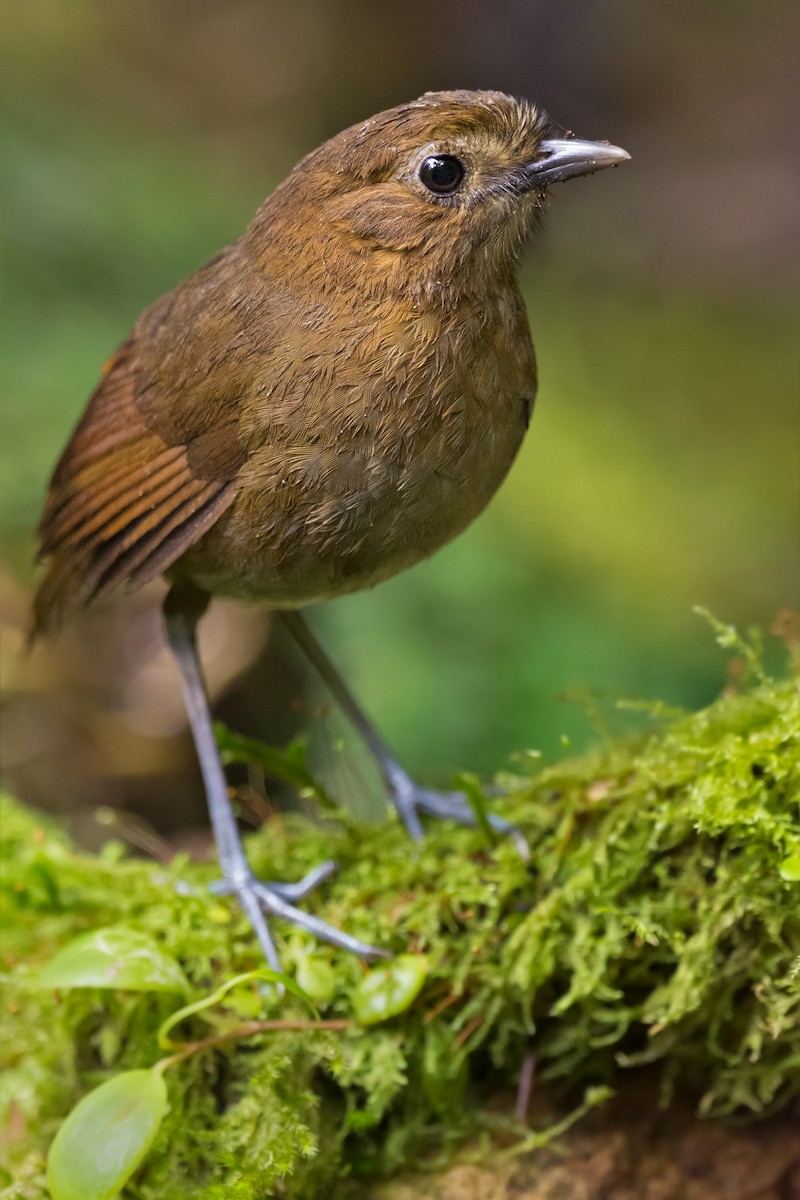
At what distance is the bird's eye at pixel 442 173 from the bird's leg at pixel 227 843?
1109 millimetres

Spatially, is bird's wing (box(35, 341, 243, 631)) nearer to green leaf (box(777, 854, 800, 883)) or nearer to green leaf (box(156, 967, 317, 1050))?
green leaf (box(156, 967, 317, 1050))

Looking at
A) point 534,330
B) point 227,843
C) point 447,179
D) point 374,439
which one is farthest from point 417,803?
point 534,330

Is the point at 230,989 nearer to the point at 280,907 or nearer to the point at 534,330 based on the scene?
the point at 280,907

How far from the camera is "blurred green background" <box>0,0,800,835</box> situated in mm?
4859

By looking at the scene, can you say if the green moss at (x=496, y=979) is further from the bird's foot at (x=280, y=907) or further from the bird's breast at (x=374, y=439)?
the bird's breast at (x=374, y=439)

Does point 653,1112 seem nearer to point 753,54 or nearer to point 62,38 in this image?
point 62,38

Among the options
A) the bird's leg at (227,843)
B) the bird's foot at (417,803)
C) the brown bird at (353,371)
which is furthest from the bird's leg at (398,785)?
the brown bird at (353,371)

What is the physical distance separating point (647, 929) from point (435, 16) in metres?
8.35

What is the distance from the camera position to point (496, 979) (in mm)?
2293

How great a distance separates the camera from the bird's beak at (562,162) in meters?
2.18

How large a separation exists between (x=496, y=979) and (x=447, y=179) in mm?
1553

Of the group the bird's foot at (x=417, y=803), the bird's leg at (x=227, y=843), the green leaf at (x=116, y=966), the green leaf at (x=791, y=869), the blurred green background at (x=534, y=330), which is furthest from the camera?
the blurred green background at (x=534, y=330)

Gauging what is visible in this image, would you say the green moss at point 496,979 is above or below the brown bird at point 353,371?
below

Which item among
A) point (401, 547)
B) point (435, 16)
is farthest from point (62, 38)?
point (401, 547)
